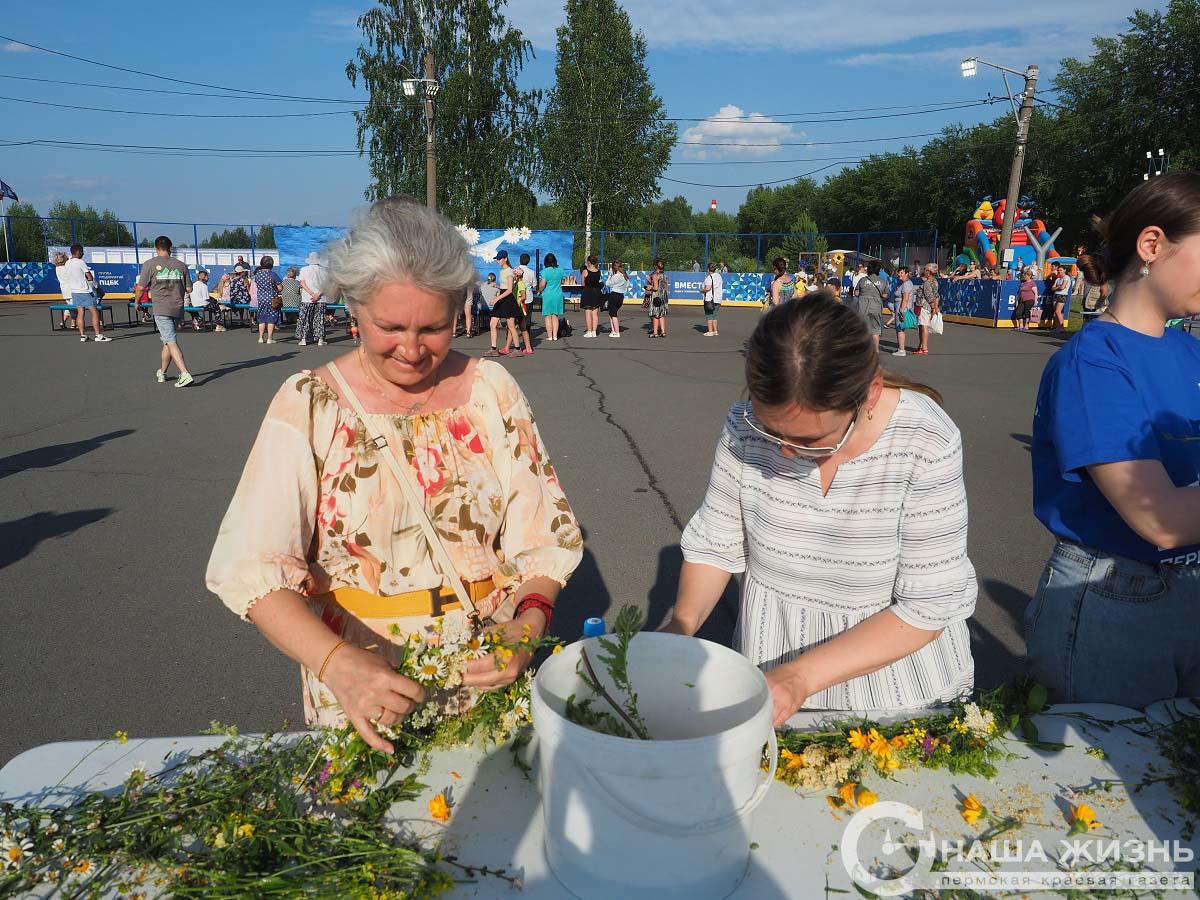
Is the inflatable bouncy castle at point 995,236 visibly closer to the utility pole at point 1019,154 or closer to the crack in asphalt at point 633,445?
Result: the utility pole at point 1019,154

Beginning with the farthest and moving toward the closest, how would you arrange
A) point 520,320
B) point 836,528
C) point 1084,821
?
point 520,320, point 836,528, point 1084,821

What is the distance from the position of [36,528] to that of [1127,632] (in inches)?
248

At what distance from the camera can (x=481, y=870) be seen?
125 centimetres

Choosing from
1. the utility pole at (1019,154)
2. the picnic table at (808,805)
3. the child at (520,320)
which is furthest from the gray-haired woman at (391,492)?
the utility pole at (1019,154)

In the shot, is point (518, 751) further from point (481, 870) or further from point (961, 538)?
point (961, 538)

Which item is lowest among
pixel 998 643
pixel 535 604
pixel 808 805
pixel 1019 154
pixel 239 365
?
pixel 998 643

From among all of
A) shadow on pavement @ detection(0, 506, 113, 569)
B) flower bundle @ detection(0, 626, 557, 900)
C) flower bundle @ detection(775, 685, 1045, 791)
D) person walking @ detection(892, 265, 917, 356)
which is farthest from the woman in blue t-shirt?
person walking @ detection(892, 265, 917, 356)

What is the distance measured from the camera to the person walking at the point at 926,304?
16.0 metres

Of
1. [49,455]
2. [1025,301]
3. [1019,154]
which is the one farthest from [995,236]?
[49,455]

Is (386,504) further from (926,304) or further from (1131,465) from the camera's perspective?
(926,304)

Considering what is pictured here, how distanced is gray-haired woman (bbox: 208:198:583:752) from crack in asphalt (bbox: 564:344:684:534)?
3775 mm

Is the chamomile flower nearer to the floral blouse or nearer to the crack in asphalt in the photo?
the floral blouse

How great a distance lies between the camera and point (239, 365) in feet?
44.6

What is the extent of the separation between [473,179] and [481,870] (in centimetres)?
3924
